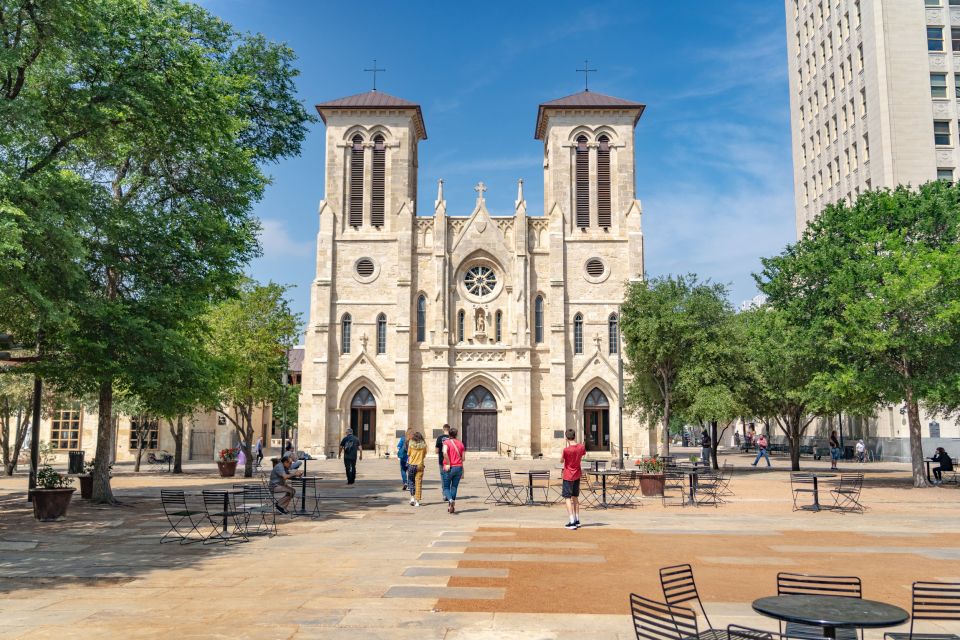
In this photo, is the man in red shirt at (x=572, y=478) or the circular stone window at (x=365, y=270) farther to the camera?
the circular stone window at (x=365, y=270)

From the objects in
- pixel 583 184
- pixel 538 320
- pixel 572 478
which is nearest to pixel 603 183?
pixel 583 184

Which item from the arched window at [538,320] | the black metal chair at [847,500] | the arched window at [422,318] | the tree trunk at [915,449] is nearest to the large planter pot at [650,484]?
the black metal chair at [847,500]

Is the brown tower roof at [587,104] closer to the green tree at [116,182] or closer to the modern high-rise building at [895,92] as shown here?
the modern high-rise building at [895,92]

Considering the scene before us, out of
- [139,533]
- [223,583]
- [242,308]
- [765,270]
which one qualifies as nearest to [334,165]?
[242,308]

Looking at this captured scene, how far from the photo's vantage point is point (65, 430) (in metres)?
43.8

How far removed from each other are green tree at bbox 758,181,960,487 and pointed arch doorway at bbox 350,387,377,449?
27.3m

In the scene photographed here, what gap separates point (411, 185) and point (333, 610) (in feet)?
147

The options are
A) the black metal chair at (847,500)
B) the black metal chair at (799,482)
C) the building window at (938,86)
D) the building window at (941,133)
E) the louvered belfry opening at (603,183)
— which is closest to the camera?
the black metal chair at (799,482)

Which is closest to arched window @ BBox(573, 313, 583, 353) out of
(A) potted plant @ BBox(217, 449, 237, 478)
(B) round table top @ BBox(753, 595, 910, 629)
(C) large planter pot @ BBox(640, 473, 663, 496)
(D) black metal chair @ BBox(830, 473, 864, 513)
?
(A) potted plant @ BBox(217, 449, 237, 478)

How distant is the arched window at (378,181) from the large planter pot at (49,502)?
34.4 metres

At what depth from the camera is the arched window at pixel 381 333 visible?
154 feet

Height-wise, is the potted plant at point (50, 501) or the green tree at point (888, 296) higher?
the green tree at point (888, 296)

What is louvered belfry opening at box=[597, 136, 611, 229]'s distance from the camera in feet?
160

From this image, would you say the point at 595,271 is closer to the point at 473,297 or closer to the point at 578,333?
the point at 578,333
